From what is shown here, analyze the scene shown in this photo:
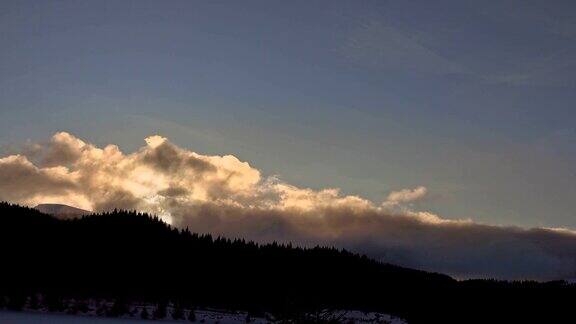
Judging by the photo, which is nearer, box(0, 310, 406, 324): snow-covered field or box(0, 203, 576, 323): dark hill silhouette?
box(0, 310, 406, 324): snow-covered field

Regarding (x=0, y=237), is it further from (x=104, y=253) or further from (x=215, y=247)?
(x=215, y=247)

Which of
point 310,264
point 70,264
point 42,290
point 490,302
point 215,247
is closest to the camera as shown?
point 42,290

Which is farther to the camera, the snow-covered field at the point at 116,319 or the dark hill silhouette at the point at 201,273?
the dark hill silhouette at the point at 201,273

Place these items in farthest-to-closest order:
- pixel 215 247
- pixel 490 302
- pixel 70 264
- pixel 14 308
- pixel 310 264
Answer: pixel 490 302
pixel 310 264
pixel 215 247
pixel 70 264
pixel 14 308

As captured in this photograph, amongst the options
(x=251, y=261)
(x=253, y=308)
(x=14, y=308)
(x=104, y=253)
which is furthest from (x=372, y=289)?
(x=14, y=308)

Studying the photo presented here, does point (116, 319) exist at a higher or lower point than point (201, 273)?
lower

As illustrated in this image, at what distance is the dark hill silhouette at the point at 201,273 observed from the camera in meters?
92.8

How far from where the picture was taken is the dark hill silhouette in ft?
304

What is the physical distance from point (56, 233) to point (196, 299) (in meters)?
24.0

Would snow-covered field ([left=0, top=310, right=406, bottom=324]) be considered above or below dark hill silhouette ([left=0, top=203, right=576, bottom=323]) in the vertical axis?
below

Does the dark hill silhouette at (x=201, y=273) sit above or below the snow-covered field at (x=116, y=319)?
above

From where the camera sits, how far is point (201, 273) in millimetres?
109312

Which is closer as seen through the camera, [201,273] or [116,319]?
Answer: [116,319]

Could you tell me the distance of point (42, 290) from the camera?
82375mm
